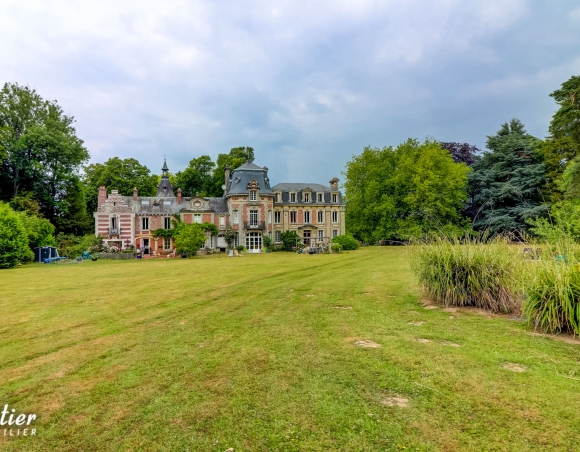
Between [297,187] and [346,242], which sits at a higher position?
[297,187]

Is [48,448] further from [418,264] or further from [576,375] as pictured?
[418,264]

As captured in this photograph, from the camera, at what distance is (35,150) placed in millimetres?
29938

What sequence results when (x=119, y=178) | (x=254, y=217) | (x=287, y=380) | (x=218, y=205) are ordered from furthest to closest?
(x=119, y=178), (x=218, y=205), (x=254, y=217), (x=287, y=380)

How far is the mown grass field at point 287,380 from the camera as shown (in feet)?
8.82

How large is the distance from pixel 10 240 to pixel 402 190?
114 feet

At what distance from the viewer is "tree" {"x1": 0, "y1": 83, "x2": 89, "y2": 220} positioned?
2962 cm

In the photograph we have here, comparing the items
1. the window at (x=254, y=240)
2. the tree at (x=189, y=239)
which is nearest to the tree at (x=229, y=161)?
the window at (x=254, y=240)

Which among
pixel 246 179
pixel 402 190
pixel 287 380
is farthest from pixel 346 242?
pixel 287 380

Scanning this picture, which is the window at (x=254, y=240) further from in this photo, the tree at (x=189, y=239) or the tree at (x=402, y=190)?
the tree at (x=402, y=190)

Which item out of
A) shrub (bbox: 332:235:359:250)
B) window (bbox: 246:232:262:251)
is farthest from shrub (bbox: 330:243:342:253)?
window (bbox: 246:232:262:251)

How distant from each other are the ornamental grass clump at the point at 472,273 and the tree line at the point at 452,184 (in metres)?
19.5

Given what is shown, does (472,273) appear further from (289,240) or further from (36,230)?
(36,230)

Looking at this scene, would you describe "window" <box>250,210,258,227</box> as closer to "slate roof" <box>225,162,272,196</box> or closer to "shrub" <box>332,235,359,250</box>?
"slate roof" <box>225,162,272,196</box>

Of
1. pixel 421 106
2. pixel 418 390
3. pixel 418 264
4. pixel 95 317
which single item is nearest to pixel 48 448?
pixel 418 390
